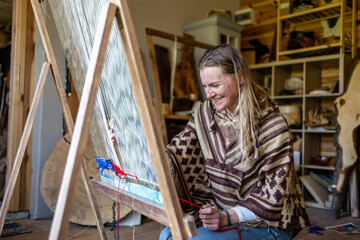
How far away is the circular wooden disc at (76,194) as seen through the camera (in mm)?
2365

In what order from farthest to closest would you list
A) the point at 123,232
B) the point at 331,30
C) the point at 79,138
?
the point at 331,30
the point at 123,232
the point at 79,138

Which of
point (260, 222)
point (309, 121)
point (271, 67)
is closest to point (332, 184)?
point (309, 121)

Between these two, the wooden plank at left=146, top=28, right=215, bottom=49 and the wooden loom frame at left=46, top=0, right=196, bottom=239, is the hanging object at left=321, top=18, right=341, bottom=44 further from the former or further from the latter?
the wooden loom frame at left=46, top=0, right=196, bottom=239

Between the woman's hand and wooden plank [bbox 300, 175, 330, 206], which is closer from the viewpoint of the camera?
the woman's hand

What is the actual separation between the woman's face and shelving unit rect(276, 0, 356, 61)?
244cm

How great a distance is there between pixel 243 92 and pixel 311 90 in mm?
2557

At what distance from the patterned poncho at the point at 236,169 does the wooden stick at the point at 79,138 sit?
1.81 ft

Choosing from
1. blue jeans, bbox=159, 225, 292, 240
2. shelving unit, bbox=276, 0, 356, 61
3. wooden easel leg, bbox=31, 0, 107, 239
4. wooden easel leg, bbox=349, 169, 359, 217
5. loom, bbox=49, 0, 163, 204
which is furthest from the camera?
shelving unit, bbox=276, 0, 356, 61

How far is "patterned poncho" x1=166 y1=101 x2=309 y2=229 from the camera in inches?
45.8

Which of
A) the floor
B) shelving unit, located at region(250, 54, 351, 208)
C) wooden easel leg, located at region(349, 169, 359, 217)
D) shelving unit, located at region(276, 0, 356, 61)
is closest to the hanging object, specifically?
shelving unit, located at region(276, 0, 356, 61)

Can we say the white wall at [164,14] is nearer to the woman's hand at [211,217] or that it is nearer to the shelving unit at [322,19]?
the shelving unit at [322,19]

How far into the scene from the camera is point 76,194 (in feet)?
7.99

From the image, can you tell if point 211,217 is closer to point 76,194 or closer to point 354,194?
point 76,194

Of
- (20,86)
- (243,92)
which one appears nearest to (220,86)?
(243,92)
